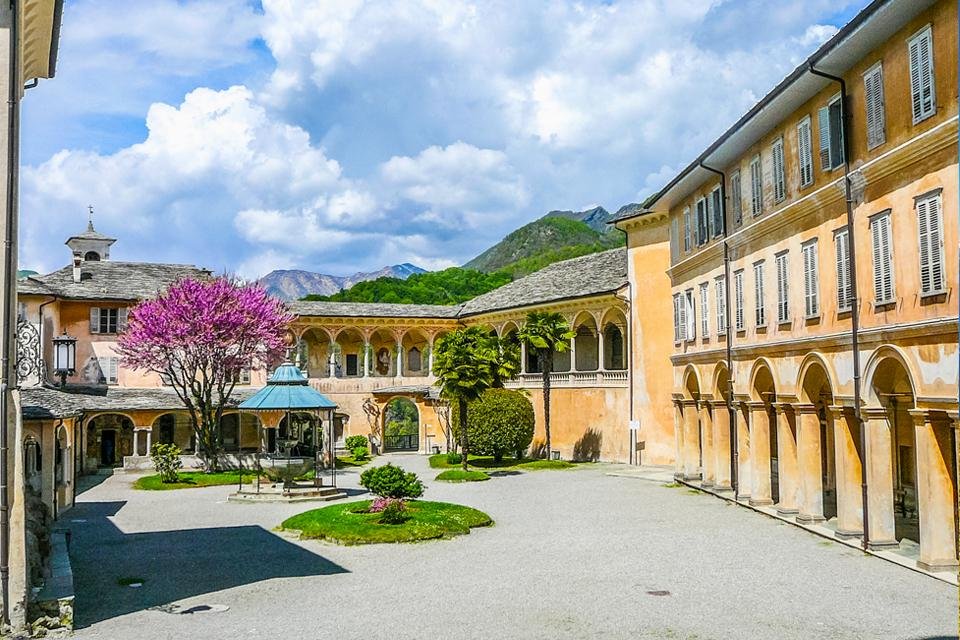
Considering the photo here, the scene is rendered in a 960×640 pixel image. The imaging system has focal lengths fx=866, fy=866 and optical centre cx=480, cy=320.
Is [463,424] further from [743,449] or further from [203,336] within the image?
[743,449]

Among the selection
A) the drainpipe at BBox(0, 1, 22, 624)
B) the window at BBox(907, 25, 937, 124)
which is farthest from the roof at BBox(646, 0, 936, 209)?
the drainpipe at BBox(0, 1, 22, 624)

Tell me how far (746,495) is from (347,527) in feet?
40.4

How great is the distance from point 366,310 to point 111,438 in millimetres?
16245

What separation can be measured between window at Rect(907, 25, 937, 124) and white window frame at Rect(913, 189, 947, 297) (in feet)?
4.94

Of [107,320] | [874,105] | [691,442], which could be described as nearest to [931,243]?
[874,105]

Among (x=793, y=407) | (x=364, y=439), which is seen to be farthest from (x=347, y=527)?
(x=364, y=439)

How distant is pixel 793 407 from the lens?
73.1ft

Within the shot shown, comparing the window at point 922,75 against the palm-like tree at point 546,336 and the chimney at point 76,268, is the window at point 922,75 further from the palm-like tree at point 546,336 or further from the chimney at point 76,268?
the chimney at point 76,268

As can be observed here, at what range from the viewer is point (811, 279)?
20766mm

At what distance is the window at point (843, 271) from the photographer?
18609 mm

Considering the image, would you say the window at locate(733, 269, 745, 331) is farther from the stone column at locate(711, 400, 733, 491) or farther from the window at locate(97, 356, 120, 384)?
the window at locate(97, 356, 120, 384)

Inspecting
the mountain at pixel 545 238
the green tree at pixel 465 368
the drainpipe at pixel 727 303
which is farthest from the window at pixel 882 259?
the mountain at pixel 545 238

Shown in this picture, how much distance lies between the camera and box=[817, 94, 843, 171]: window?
62.6ft

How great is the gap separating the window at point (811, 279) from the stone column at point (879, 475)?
10.9 ft
